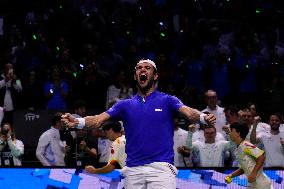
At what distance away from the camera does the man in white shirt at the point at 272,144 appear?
40.9 ft

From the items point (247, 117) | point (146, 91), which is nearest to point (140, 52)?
point (247, 117)

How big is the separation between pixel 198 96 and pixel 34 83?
312 centimetres

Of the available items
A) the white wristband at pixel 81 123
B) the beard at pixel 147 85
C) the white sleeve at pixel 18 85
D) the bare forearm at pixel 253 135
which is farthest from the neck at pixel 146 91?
the white sleeve at pixel 18 85

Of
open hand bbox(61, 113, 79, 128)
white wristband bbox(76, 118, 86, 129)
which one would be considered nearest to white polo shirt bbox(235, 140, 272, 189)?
white wristband bbox(76, 118, 86, 129)

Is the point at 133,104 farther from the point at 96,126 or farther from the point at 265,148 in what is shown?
the point at 265,148

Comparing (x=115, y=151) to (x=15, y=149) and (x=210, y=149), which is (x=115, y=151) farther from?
(x=15, y=149)

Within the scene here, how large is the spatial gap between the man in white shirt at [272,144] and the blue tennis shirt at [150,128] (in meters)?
A: 4.80

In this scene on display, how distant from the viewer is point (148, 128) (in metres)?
7.77

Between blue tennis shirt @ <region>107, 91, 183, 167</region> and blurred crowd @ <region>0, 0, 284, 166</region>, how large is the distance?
503 centimetres

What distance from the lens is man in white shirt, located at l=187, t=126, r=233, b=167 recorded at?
12.1 metres

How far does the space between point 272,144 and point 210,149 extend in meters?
1.09

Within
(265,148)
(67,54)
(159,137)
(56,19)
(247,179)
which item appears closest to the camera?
(159,137)

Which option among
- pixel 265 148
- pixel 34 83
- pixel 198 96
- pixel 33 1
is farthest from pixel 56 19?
pixel 265 148

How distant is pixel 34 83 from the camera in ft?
48.9
